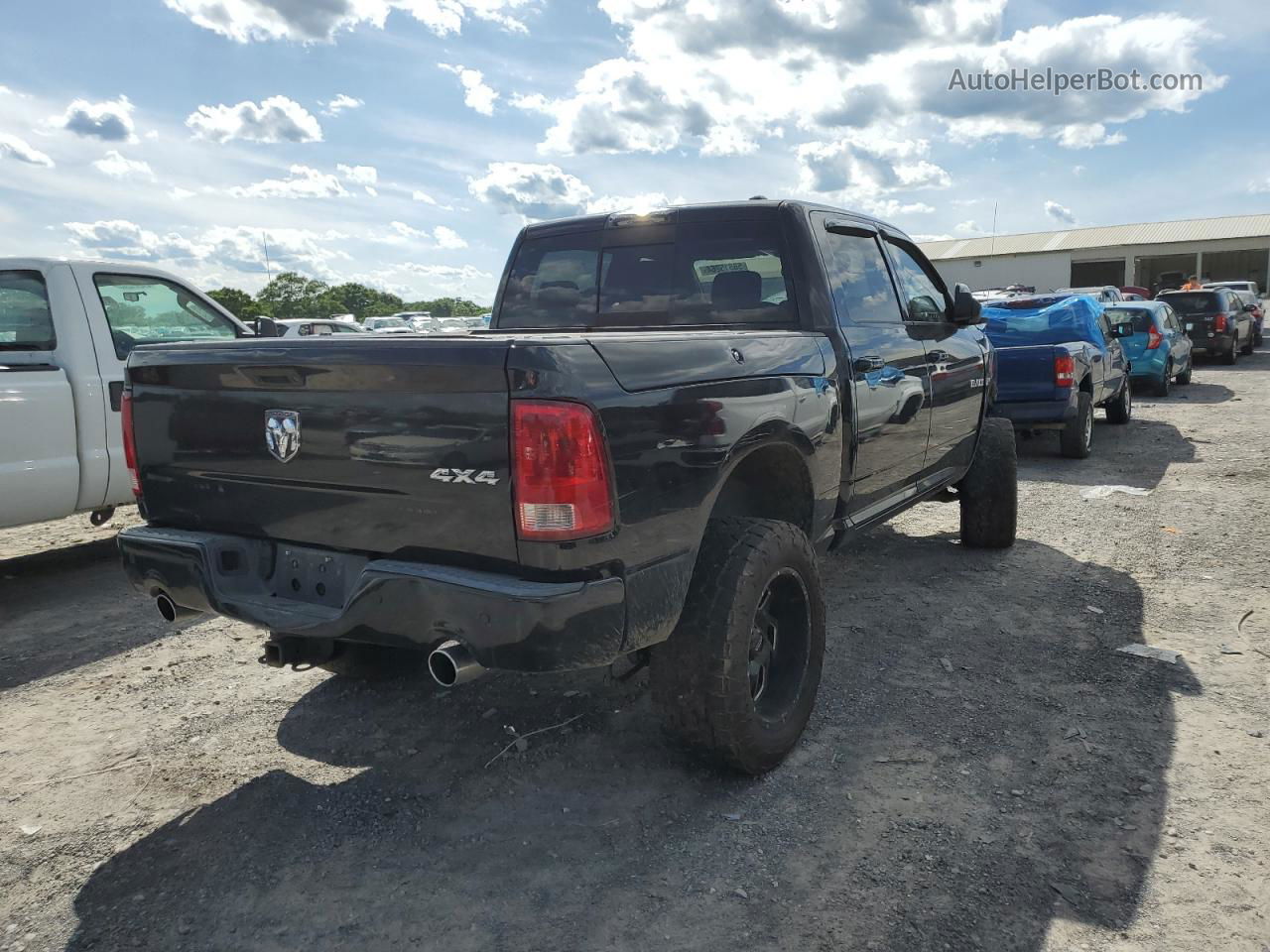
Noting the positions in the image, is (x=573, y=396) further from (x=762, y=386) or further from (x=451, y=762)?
(x=451, y=762)

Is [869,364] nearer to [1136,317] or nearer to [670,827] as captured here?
[670,827]

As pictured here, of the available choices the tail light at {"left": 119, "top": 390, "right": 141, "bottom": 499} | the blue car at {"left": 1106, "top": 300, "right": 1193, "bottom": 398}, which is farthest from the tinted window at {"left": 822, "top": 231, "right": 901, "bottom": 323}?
the blue car at {"left": 1106, "top": 300, "right": 1193, "bottom": 398}

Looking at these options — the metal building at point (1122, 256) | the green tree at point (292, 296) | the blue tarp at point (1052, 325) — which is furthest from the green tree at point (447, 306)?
the blue tarp at point (1052, 325)

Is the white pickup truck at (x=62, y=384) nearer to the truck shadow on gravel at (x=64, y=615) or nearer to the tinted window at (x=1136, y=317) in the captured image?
the truck shadow on gravel at (x=64, y=615)

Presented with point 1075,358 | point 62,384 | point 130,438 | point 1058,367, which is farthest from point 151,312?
point 1075,358

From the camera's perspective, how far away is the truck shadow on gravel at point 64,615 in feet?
14.8

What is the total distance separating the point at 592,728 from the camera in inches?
140

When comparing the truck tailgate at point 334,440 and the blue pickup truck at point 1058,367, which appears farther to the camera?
the blue pickup truck at point 1058,367

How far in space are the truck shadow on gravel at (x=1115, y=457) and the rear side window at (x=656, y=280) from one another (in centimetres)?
548

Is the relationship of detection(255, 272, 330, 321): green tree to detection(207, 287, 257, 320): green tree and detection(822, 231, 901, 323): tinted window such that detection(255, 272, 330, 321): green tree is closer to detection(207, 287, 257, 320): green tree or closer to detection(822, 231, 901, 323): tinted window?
detection(207, 287, 257, 320): green tree

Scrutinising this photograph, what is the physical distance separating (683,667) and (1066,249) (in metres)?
55.7

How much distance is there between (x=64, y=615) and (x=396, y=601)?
365 centimetres

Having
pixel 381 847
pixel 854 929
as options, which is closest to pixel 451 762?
pixel 381 847

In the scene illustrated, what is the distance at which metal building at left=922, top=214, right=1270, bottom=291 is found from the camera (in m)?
50.5
